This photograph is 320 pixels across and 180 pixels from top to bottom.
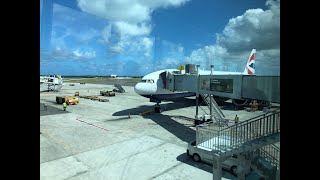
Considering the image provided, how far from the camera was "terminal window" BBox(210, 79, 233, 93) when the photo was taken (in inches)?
343

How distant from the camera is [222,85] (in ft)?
30.8

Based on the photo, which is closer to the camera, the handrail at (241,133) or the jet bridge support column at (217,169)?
the handrail at (241,133)

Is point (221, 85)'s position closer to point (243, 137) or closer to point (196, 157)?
point (196, 157)

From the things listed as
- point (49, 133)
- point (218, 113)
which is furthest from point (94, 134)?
point (218, 113)

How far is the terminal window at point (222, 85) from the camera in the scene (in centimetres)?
872

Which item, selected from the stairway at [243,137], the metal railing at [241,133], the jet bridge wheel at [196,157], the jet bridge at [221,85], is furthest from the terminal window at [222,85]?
the stairway at [243,137]

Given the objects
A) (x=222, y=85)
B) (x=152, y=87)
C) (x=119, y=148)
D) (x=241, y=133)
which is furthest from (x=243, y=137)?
(x=152, y=87)

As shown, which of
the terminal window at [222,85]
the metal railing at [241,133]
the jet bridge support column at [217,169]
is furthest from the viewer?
the terminal window at [222,85]

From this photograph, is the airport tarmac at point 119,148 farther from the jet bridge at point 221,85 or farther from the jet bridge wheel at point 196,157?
the jet bridge at point 221,85

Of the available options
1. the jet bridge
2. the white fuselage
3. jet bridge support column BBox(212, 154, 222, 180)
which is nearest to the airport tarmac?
the jet bridge

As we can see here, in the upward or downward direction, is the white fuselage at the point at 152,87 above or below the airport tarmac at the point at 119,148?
above

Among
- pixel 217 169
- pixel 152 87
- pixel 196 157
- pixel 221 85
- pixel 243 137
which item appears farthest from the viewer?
pixel 152 87
